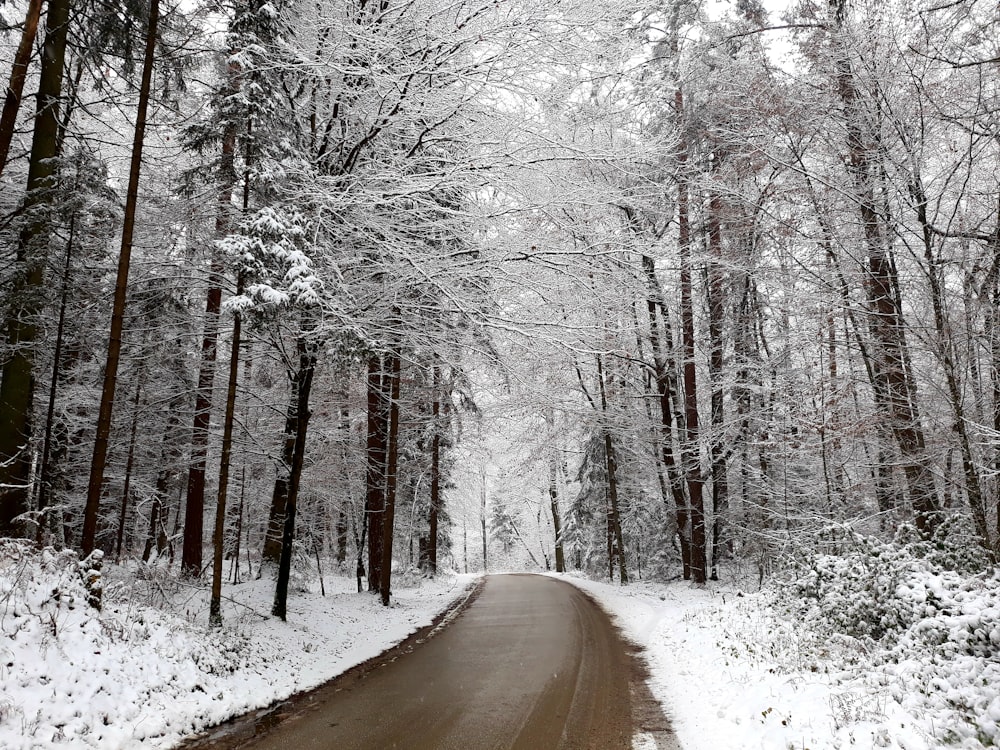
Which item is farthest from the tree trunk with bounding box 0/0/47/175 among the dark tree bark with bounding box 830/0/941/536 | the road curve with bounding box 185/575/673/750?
the dark tree bark with bounding box 830/0/941/536

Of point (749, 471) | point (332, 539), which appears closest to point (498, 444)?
point (332, 539)

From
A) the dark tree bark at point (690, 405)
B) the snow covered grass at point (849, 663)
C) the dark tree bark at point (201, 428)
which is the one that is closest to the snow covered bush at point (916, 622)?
the snow covered grass at point (849, 663)

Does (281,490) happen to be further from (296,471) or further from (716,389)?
(716,389)

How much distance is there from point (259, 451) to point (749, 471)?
1339 centimetres

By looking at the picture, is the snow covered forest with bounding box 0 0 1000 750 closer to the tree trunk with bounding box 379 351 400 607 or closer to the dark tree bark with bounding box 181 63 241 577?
the dark tree bark with bounding box 181 63 241 577

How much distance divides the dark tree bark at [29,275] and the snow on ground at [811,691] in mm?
10209

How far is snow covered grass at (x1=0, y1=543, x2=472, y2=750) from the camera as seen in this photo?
534 cm

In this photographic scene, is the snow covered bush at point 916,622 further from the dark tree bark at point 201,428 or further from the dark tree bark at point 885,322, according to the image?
the dark tree bark at point 201,428

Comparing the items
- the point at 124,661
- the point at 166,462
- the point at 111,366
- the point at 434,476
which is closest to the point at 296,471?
the point at 111,366

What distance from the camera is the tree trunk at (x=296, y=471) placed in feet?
36.2

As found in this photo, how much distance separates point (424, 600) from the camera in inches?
735

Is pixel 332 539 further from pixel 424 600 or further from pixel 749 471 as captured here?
pixel 749 471

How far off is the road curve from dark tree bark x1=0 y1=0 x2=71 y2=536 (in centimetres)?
638

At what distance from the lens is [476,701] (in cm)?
687
